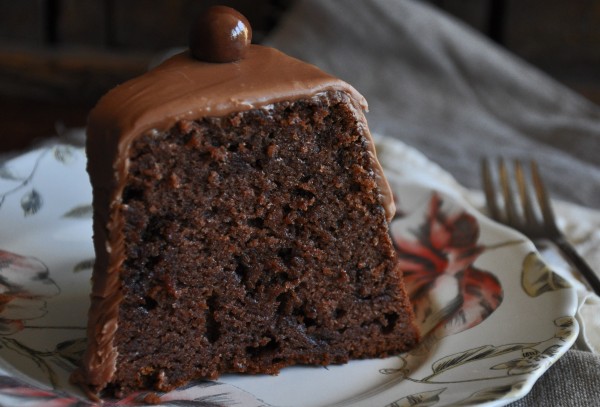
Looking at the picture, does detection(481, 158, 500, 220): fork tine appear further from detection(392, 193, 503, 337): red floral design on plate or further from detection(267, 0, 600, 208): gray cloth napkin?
detection(267, 0, 600, 208): gray cloth napkin

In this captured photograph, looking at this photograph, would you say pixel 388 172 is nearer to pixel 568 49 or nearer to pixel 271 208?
pixel 271 208

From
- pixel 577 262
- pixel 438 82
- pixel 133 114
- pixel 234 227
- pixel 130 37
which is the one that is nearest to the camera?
pixel 133 114

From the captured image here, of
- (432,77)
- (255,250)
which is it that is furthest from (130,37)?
(255,250)

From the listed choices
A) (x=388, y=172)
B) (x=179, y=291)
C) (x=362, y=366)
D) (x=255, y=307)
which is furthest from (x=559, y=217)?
(x=179, y=291)

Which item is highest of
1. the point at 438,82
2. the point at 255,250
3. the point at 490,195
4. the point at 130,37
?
the point at 255,250

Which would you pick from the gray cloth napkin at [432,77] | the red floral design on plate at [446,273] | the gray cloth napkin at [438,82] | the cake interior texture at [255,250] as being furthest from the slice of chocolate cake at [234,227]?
the gray cloth napkin at [432,77]

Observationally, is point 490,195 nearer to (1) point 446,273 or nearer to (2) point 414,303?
(1) point 446,273

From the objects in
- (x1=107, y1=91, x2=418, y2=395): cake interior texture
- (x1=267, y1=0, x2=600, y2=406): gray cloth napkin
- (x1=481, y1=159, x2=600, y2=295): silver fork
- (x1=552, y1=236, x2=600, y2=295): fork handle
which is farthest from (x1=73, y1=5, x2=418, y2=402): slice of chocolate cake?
(x1=267, y1=0, x2=600, y2=406): gray cloth napkin

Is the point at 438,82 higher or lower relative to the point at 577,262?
lower
